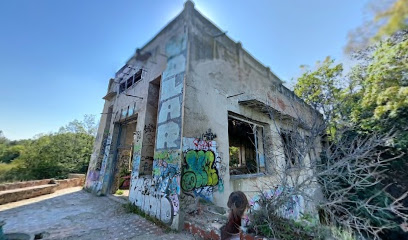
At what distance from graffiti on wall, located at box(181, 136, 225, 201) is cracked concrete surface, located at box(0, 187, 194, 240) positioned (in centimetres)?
115

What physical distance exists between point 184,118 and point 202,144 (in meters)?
0.99

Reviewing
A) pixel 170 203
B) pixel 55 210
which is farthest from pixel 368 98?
pixel 55 210

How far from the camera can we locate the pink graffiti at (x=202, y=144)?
17.1 feet

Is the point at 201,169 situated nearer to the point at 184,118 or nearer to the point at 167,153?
the point at 167,153

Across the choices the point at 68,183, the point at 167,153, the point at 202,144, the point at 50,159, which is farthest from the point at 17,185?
the point at 202,144

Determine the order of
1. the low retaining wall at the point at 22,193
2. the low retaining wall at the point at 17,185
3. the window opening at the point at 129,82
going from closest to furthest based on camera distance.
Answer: the low retaining wall at the point at 22,193, the low retaining wall at the point at 17,185, the window opening at the point at 129,82

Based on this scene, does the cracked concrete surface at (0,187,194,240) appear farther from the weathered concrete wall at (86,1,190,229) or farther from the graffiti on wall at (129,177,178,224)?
the weathered concrete wall at (86,1,190,229)

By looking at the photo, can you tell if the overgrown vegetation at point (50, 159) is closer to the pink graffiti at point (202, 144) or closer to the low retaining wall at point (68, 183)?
the low retaining wall at point (68, 183)

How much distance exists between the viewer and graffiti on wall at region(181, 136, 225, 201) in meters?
4.83

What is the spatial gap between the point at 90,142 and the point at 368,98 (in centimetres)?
2250

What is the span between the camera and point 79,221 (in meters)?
4.86

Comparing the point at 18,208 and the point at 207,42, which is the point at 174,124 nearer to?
the point at 207,42

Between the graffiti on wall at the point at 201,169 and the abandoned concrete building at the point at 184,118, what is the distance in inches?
1.0

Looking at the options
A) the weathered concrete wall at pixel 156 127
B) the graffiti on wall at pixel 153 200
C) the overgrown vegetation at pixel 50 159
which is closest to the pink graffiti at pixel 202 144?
the weathered concrete wall at pixel 156 127
